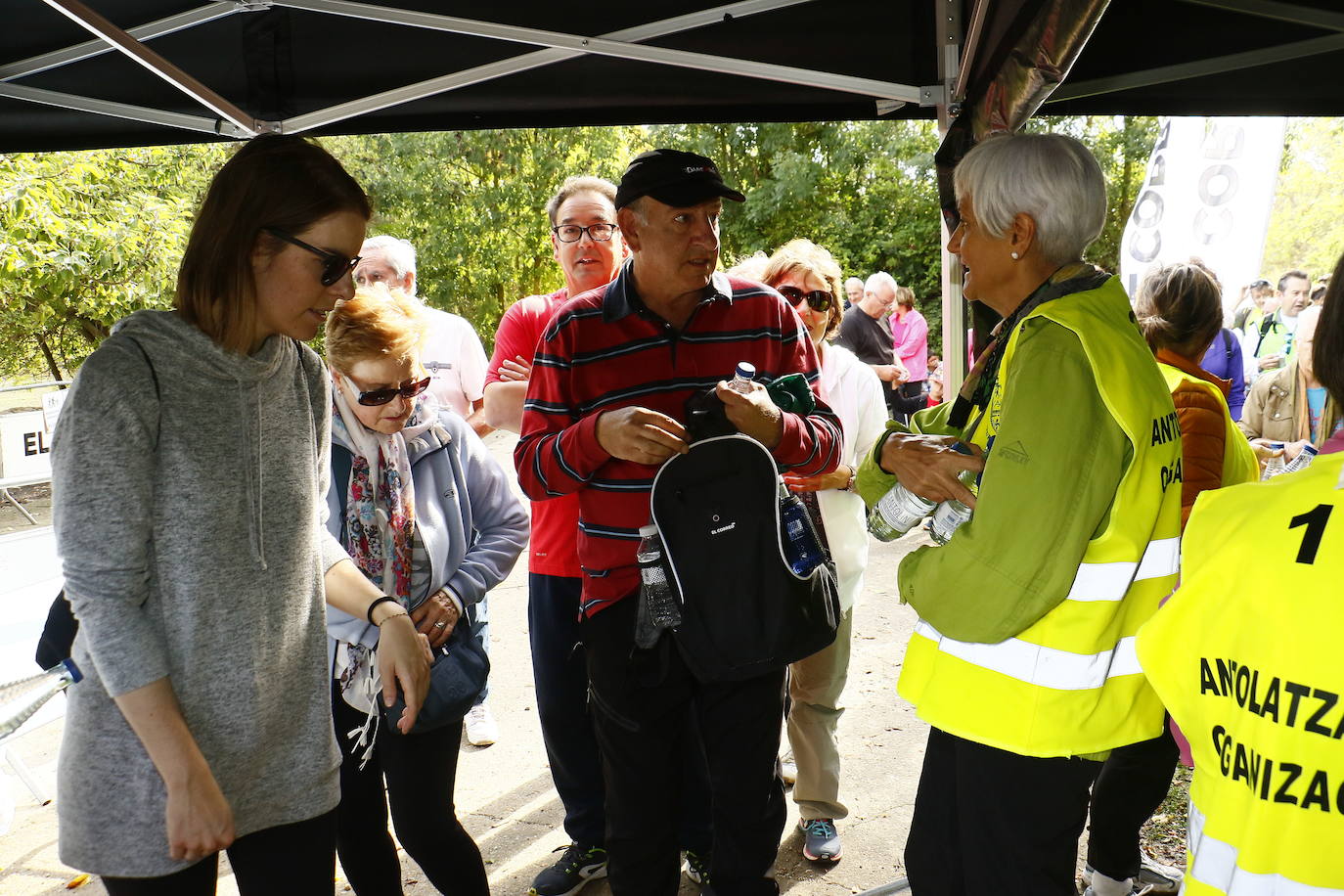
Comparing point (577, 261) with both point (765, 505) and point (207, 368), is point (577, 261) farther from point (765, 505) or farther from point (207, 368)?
point (207, 368)

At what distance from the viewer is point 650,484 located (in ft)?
8.06

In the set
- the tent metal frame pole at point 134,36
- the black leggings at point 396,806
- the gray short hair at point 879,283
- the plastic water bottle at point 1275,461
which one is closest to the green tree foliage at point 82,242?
the tent metal frame pole at point 134,36

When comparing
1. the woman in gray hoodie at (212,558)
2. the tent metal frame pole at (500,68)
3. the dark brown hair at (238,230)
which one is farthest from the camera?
the tent metal frame pole at (500,68)

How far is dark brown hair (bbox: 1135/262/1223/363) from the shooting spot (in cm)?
299

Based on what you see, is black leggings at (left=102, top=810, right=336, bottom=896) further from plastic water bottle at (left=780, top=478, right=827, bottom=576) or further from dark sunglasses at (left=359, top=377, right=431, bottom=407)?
plastic water bottle at (left=780, top=478, right=827, bottom=576)

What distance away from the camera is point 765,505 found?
7.45ft

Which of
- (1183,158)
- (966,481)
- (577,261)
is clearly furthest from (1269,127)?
(966,481)

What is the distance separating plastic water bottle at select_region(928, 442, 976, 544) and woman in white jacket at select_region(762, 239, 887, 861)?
1.11m

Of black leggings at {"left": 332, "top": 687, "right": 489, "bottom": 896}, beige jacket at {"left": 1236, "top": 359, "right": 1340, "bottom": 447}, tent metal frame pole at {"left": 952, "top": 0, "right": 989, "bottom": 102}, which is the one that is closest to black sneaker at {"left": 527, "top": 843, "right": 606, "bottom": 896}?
black leggings at {"left": 332, "top": 687, "right": 489, "bottom": 896}

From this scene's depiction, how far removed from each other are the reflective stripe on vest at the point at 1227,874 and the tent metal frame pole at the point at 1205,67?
2061 mm

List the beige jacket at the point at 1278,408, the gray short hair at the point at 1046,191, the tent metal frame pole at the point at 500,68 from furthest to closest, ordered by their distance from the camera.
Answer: the beige jacket at the point at 1278,408 < the tent metal frame pole at the point at 500,68 < the gray short hair at the point at 1046,191

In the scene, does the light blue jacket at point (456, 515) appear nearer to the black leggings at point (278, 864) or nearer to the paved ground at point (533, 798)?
the black leggings at point (278, 864)

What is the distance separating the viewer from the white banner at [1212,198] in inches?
327

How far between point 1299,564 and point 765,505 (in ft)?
4.36
